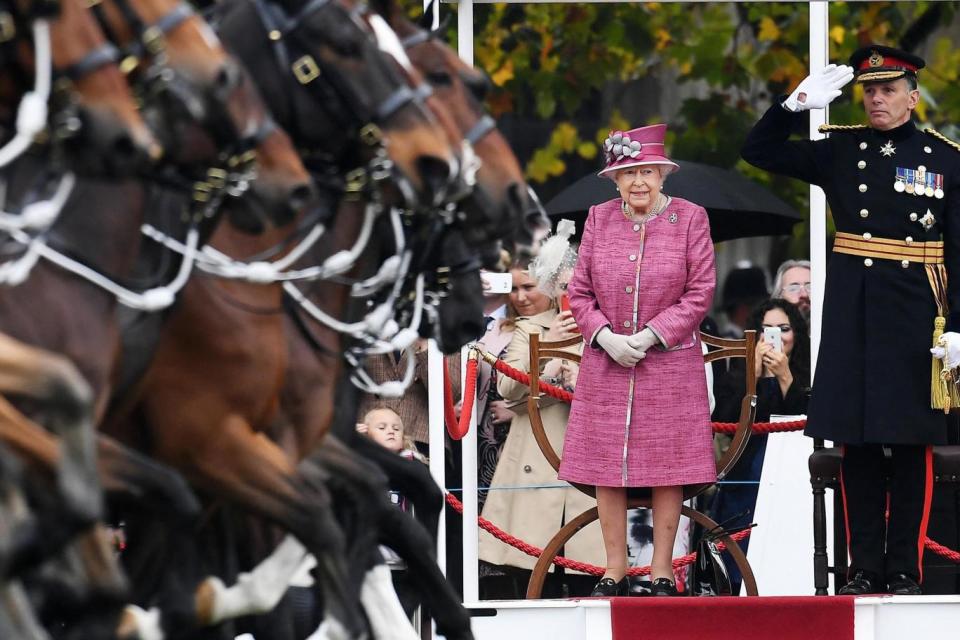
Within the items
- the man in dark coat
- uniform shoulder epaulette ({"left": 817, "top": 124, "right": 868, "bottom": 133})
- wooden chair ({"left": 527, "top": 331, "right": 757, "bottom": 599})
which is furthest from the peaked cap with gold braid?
wooden chair ({"left": 527, "top": 331, "right": 757, "bottom": 599})

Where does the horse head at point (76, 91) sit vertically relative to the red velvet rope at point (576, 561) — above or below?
above

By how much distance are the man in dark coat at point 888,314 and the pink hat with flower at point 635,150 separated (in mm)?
672

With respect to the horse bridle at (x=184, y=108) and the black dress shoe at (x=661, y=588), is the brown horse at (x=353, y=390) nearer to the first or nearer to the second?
the horse bridle at (x=184, y=108)

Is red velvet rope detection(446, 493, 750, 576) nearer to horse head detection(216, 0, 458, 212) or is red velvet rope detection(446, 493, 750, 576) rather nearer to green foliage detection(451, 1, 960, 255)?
horse head detection(216, 0, 458, 212)

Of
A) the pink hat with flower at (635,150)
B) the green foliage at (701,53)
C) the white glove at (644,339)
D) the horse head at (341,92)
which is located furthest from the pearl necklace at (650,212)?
the green foliage at (701,53)

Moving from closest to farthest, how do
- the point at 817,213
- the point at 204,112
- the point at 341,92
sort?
the point at 204,112
the point at 341,92
the point at 817,213

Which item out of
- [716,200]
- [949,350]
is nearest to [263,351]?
[949,350]

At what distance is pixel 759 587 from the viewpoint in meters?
9.71

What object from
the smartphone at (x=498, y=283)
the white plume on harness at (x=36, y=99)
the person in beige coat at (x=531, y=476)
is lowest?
the person in beige coat at (x=531, y=476)

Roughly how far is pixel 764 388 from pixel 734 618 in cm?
171

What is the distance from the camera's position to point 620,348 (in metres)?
8.62

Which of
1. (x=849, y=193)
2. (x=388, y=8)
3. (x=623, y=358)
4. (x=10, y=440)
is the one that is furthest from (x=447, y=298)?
(x=10, y=440)

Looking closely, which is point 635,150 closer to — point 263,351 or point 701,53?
point 263,351

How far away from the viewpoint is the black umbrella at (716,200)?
401 inches
